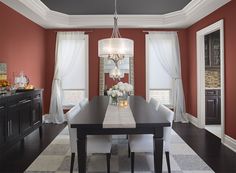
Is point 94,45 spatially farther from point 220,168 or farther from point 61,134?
point 220,168

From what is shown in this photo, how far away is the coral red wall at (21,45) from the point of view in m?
4.44

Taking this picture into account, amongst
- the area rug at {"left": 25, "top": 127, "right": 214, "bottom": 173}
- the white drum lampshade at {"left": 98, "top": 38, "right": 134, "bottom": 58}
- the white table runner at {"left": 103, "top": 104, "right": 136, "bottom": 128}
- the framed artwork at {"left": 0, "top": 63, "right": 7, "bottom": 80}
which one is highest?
the white drum lampshade at {"left": 98, "top": 38, "right": 134, "bottom": 58}

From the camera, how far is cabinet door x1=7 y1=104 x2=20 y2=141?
3.65 metres

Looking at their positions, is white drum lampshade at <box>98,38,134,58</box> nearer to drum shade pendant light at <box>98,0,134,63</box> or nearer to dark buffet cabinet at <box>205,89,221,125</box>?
drum shade pendant light at <box>98,0,134,63</box>

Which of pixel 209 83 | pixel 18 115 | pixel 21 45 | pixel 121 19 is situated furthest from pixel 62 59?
pixel 209 83

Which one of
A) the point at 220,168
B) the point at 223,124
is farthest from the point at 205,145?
the point at 220,168

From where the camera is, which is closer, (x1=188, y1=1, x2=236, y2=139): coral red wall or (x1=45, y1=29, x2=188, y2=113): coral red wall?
(x1=188, y1=1, x2=236, y2=139): coral red wall

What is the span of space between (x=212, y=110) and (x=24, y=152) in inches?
182

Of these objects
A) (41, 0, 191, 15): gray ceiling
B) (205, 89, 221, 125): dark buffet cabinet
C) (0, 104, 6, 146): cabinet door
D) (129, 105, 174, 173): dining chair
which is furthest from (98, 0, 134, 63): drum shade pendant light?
(205, 89, 221, 125): dark buffet cabinet

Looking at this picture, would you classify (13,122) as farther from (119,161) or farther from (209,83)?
(209,83)

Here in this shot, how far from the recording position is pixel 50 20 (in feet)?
19.1

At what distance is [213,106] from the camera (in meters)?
6.22

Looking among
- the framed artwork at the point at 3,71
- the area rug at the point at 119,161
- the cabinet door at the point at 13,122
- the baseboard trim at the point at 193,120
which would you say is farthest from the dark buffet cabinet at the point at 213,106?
the framed artwork at the point at 3,71

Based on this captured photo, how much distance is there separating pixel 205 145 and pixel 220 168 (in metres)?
1.09
